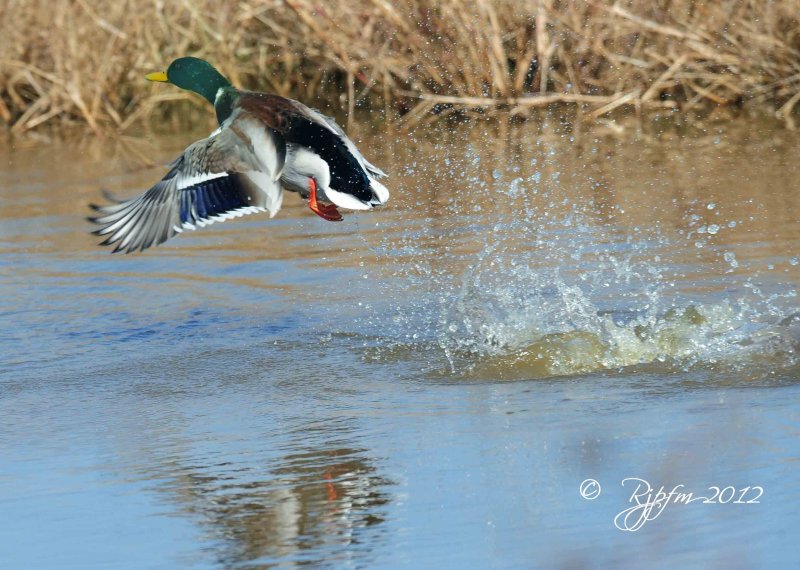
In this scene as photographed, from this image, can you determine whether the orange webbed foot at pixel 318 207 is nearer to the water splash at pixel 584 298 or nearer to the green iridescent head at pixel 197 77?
the water splash at pixel 584 298

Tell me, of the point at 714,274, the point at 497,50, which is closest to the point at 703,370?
the point at 714,274

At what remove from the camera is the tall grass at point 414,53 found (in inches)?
375

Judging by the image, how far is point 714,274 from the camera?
5684 millimetres

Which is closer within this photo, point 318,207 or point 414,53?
point 318,207

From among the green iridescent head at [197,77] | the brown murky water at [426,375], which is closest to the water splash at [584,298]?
the brown murky water at [426,375]

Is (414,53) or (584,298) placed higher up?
(414,53)

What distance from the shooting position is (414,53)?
10.1 metres

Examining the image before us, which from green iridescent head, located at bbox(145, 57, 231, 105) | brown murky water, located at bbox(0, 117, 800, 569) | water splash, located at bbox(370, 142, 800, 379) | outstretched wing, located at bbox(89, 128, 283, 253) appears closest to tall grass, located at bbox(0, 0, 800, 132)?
brown murky water, located at bbox(0, 117, 800, 569)

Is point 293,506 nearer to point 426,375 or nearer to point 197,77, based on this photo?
point 426,375

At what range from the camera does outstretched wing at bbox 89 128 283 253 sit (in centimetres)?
486

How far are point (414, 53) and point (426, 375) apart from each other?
5.83 meters

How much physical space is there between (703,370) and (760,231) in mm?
2007

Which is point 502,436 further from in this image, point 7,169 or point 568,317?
point 7,169
